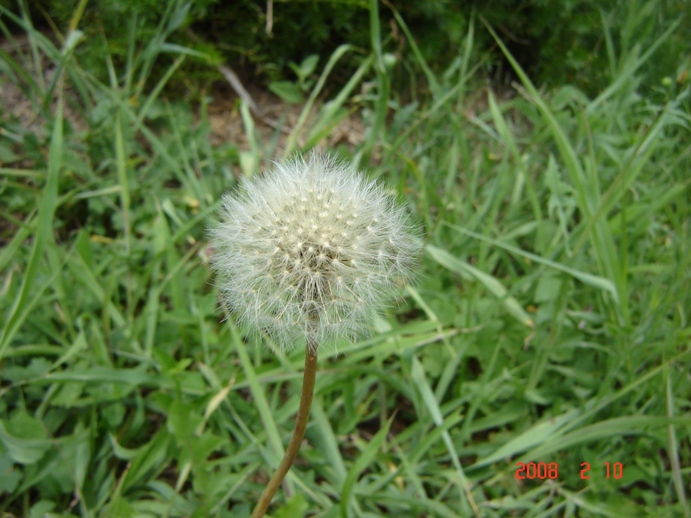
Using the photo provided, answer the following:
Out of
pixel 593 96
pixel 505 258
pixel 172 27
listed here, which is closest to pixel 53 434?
pixel 172 27
